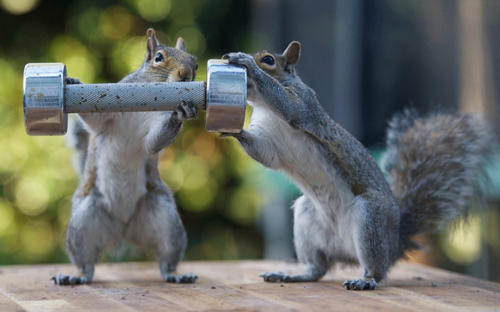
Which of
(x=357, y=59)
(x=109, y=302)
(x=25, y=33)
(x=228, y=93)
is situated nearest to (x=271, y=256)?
(x=357, y=59)

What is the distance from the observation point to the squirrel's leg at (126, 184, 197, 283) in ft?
7.45

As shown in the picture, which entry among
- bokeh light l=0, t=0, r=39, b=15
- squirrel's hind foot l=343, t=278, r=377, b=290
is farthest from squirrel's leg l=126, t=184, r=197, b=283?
bokeh light l=0, t=0, r=39, b=15

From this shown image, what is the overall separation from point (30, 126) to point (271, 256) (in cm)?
296

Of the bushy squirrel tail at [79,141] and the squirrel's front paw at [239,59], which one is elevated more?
the squirrel's front paw at [239,59]

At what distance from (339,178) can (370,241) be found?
0.68 ft

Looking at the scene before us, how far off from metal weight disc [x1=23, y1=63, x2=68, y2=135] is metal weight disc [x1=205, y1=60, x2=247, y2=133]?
32 centimetres

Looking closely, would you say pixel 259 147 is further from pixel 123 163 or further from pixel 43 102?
pixel 43 102

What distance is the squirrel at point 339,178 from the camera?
206cm

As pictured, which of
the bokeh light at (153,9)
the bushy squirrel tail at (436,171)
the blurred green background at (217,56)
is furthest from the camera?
the bokeh light at (153,9)

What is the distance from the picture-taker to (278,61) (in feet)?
7.20

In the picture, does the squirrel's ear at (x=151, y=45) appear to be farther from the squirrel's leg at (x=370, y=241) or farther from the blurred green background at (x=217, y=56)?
the blurred green background at (x=217, y=56)

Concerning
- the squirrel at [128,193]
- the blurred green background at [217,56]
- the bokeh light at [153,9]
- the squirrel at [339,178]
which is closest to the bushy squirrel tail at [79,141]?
the squirrel at [128,193]

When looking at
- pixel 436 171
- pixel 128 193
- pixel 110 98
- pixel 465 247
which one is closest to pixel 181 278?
pixel 128 193

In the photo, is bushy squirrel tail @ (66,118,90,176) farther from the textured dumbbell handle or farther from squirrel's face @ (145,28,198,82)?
the textured dumbbell handle
